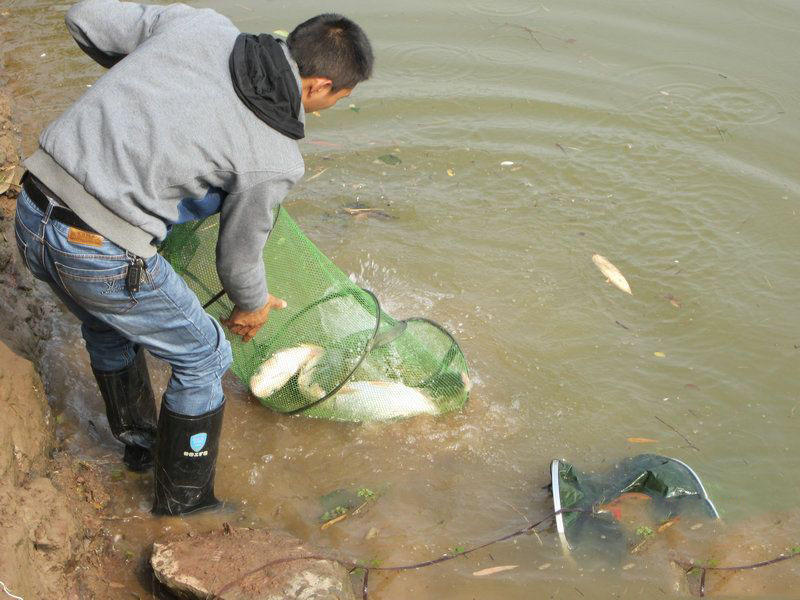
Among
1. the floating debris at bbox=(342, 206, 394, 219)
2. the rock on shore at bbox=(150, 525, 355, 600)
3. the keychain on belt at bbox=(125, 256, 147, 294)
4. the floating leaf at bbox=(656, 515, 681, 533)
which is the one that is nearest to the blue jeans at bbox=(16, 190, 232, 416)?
the keychain on belt at bbox=(125, 256, 147, 294)

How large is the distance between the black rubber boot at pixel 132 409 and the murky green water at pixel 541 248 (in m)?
0.16

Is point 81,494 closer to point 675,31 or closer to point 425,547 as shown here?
point 425,547

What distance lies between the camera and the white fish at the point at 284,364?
376cm

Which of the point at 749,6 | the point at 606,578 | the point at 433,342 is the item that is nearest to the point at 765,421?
the point at 606,578

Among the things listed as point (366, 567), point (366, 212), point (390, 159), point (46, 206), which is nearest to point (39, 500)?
point (46, 206)

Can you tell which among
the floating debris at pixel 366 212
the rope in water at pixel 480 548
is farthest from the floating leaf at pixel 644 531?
the floating debris at pixel 366 212

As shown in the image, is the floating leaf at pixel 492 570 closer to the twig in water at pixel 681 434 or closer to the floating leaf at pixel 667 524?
the floating leaf at pixel 667 524

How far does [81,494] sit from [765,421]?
339cm

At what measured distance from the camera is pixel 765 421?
4.29m

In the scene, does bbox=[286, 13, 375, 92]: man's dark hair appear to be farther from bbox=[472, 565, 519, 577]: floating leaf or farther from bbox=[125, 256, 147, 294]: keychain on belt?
bbox=[472, 565, 519, 577]: floating leaf

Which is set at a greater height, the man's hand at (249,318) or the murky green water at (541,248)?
the man's hand at (249,318)

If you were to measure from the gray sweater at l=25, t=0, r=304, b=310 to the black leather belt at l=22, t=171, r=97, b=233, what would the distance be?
4 cm

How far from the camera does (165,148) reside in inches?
98.1

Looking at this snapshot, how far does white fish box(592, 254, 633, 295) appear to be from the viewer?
523cm
